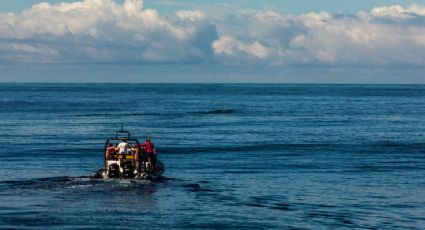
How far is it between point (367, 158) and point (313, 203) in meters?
22.1

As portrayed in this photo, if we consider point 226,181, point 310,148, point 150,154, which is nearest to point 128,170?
point 150,154

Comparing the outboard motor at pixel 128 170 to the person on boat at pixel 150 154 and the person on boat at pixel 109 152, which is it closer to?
the person on boat at pixel 109 152

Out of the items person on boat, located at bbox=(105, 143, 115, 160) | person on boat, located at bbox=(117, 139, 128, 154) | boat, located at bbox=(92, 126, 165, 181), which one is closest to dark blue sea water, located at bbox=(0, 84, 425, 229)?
boat, located at bbox=(92, 126, 165, 181)

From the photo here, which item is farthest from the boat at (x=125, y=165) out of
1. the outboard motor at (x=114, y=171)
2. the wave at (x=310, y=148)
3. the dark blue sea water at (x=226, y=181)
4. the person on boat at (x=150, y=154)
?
the wave at (x=310, y=148)

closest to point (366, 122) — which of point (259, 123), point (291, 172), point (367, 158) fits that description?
point (259, 123)

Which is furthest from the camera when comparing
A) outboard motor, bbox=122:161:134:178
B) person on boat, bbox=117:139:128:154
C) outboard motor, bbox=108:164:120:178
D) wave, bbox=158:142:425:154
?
wave, bbox=158:142:425:154

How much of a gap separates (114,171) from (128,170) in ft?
2.84

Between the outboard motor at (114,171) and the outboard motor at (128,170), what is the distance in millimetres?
370

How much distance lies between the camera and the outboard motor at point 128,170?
4447 centimetres

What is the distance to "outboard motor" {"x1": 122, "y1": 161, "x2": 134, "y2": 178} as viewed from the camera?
44.5 metres

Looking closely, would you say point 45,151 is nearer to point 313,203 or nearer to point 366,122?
point 313,203

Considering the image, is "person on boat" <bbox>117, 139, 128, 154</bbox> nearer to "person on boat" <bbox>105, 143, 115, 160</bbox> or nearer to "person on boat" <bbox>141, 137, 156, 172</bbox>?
"person on boat" <bbox>105, 143, 115, 160</bbox>

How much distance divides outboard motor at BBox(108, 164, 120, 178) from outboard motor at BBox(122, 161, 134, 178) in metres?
0.37

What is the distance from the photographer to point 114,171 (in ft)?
146
